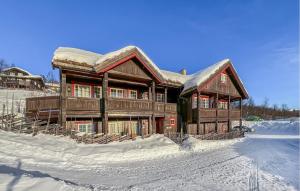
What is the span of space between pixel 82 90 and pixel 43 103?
13.3ft

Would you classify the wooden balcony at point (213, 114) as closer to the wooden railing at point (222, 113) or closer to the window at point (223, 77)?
the wooden railing at point (222, 113)

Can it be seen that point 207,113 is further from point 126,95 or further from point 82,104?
point 82,104

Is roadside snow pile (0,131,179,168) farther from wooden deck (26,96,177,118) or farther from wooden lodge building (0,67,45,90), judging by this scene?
wooden lodge building (0,67,45,90)

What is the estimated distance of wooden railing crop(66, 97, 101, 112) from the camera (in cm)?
1803

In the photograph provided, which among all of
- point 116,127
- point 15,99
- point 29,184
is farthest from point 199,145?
point 15,99

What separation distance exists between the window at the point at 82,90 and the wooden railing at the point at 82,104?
316cm

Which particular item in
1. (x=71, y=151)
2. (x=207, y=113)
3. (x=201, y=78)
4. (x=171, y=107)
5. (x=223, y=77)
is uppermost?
(x=223, y=77)

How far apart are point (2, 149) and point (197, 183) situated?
9.88 m

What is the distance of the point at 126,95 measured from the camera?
2530 cm

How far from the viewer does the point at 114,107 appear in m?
20.2

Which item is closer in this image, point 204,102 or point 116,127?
point 116,127

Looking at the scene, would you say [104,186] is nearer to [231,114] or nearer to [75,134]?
[75,134]

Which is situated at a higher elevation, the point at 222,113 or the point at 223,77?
the point at 223,77

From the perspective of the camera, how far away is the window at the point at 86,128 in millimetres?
21156
